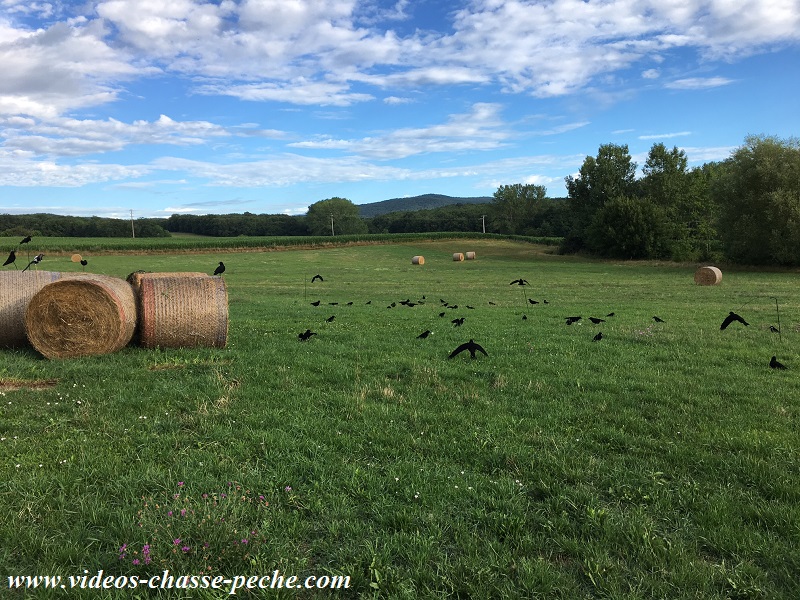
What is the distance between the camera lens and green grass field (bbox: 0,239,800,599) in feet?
11.5

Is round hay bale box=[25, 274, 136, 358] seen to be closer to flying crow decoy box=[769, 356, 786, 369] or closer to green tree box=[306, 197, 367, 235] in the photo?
flying crow decoy box=[769, 356, 786, 369]

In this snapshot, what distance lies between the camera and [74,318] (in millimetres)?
9391

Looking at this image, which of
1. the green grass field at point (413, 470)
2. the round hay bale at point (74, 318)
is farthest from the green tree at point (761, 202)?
the round hay bale at point (74, 318)

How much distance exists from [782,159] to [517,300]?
116 feet

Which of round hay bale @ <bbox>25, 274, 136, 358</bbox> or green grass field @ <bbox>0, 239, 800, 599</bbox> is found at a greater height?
round hay bale @ <bbox>25, 274, 136, 358</bbox>

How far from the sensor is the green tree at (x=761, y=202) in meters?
39.2

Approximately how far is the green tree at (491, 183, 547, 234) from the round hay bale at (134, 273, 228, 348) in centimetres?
12404

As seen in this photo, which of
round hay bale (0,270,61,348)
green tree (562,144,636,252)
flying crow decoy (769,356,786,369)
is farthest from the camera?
green tree (562,144,636,252)

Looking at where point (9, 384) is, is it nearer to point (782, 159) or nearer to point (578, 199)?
point (782, 159)

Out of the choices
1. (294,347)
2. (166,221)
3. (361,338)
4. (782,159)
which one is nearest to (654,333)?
(361,338)

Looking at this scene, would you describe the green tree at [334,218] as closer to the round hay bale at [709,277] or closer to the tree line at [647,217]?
the tree line at [647,217]

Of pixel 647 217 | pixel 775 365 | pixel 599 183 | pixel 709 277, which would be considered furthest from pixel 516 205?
pixel 775 365

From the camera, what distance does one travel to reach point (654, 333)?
1221 centimetres

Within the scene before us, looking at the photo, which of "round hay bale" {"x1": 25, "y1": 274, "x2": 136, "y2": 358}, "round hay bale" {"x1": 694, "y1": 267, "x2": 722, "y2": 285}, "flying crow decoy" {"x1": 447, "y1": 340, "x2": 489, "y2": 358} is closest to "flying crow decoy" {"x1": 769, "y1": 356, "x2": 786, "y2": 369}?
"flying crow decoy" {"x1": 447, "y1": 340, "x2": 489, "y2": 358}
